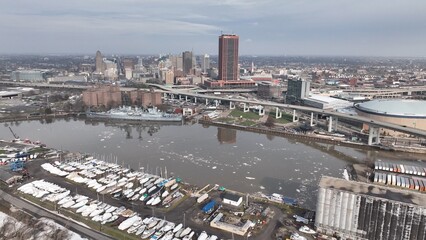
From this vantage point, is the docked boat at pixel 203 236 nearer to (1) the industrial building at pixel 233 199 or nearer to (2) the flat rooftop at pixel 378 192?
(1) the industrial building at pixel 233 199

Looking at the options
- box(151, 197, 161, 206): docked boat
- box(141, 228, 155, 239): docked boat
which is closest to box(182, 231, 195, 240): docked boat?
box(141, 228, 155, 239): docked boat

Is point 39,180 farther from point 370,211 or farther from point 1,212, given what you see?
point 370,211

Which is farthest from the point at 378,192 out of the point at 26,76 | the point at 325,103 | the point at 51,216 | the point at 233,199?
the point at 26,76

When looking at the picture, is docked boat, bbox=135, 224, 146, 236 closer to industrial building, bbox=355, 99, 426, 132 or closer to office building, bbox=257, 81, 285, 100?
industrial building, bbox=355, 99, 426, 132

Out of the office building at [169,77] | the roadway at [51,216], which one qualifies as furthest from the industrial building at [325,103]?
the office building at [169,77]

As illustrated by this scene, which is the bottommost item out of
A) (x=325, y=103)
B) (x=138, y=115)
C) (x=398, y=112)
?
(x=138, y=115)

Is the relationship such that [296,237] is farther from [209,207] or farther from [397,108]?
[397,108]
